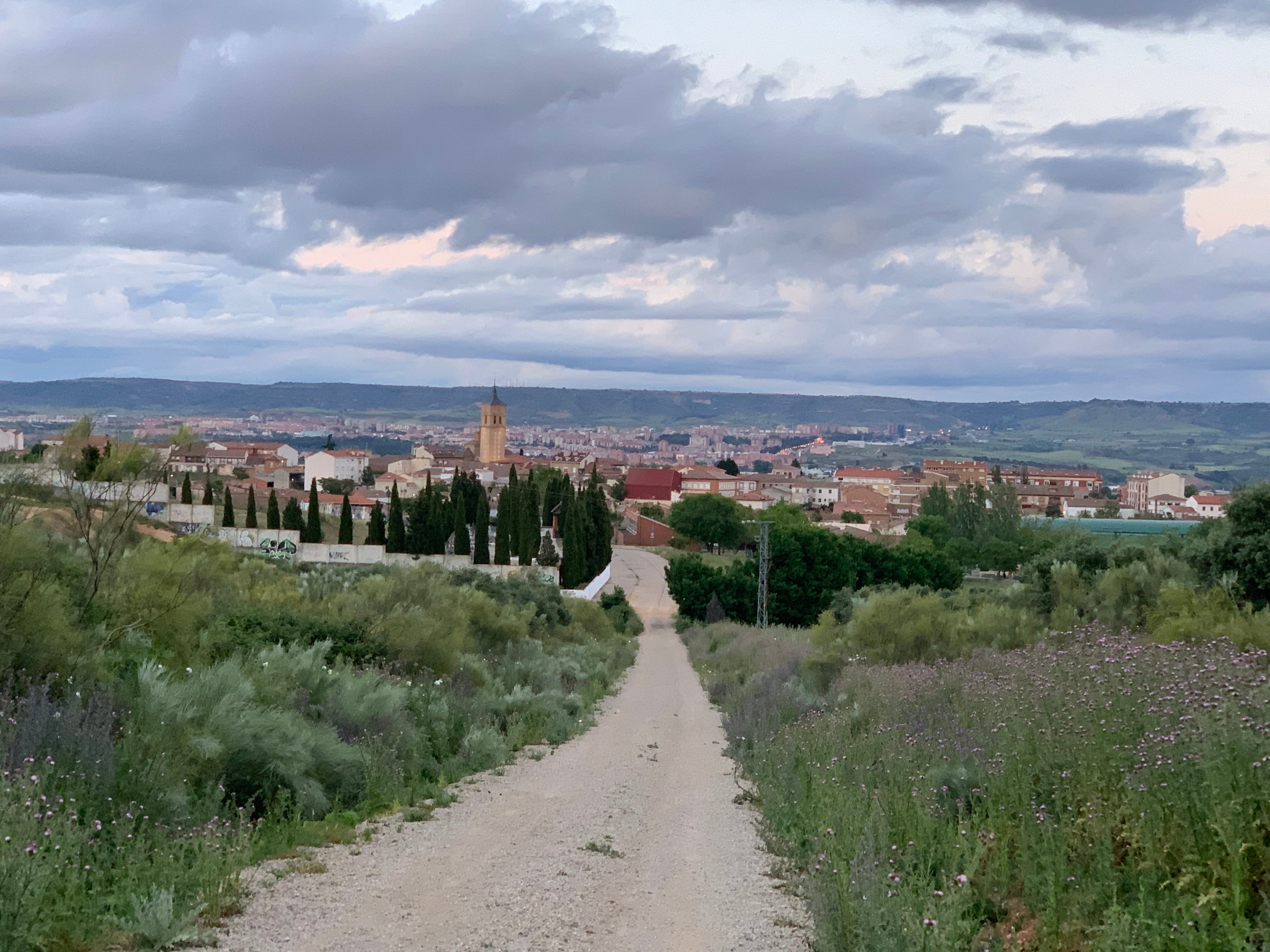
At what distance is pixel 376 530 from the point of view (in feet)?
173

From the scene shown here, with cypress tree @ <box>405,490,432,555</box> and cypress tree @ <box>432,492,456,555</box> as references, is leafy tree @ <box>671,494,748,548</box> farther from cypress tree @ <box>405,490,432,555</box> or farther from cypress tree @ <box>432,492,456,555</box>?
cypress tree @ <box>405,490,432,555</box>

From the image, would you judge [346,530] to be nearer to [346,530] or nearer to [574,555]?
[346,530]

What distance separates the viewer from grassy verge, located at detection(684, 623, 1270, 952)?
4.85 meters

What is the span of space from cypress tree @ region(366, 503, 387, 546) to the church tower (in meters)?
136

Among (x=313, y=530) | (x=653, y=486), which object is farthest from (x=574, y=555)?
(x=653, y=486)

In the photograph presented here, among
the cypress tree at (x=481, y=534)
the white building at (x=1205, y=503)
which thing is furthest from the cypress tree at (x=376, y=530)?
the white building at (x=1205, y=503)

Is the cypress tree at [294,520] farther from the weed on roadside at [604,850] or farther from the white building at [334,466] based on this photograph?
the white building at [334,466]

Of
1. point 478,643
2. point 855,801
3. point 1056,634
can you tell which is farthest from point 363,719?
point 478,643

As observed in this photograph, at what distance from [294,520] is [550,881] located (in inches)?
1921

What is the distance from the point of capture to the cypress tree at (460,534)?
5022 cm

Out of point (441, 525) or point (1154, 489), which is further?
point (1154, 489)

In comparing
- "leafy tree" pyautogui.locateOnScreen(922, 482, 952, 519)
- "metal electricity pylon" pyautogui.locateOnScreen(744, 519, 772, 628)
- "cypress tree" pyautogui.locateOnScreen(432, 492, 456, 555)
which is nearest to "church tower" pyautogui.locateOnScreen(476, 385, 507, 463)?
"leafy tree" pyautogui.locateOnScreen(922, 482, 952, 519)

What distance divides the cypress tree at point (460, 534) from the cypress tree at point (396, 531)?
227 cm

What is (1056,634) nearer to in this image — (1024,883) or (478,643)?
A: (1024,883)
